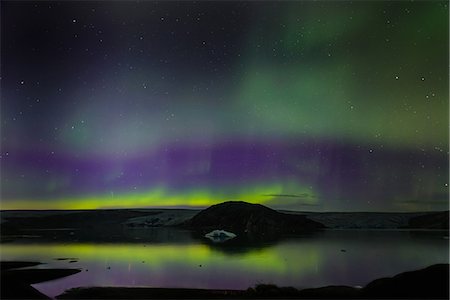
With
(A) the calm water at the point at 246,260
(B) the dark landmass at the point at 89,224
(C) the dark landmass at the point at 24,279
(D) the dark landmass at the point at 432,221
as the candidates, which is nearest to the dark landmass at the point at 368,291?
(A) the calm water at the point at 246,260

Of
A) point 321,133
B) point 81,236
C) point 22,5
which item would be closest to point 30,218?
point 81,236

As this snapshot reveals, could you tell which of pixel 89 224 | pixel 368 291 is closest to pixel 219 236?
pixel 89 224

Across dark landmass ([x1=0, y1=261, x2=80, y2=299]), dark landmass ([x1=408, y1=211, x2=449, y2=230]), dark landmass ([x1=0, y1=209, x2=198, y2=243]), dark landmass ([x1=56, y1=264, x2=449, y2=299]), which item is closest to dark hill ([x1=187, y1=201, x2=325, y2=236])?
dark landmass ([x1=0, y1=209, x2=198, y2=243])

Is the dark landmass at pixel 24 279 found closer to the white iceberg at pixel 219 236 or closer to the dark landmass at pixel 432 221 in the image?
the white iceberg at pixel 219 236

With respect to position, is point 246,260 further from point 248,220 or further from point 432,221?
point 432,221

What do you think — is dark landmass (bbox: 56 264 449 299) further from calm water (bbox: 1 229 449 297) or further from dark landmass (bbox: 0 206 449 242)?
dark landmass (bbox: 0 206 449 242)
